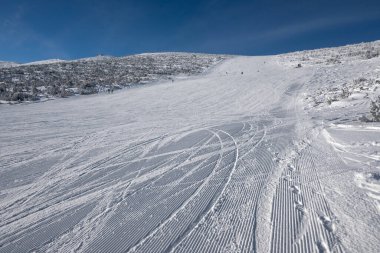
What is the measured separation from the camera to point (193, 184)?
4.79 m

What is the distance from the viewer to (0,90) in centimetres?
1673

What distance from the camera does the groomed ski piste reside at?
11.0 ft

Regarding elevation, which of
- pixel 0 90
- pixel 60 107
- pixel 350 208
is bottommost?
pixel 350 208

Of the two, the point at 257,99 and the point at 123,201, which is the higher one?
the point at 257,99

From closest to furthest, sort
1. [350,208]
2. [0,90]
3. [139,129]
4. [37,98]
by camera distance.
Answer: [350,208] < [139,129] < [37,98] < [0,90]

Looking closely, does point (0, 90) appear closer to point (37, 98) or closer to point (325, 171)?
point (37, 98)

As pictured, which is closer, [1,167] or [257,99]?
[1,167]

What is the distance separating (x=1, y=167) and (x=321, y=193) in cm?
597

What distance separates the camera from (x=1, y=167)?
18.6ft

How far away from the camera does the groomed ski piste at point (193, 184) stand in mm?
3363

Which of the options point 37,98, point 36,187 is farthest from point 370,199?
point 37,98

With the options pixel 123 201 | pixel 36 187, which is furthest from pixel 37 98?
pixel 123 201

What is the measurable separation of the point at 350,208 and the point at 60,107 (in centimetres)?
1230

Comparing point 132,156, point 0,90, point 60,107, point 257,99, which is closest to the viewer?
point 132,156
